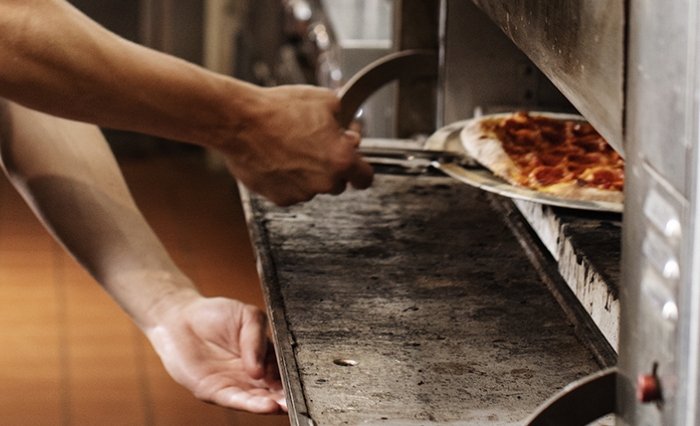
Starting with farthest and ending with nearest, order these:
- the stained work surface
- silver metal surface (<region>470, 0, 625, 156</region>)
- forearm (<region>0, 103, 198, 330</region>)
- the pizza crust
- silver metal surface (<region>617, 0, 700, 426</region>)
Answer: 1. the pizza crust
2. forearm (<region>0, 103, 198, 330</region>)
3. the stained work surface
4. silver metal surface (<region>470, 0, 625, 156</region>)
5. silver metal surface (<region>617, 0, 700, 426</region>)

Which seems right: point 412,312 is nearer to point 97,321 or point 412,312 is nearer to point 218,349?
point 218,349

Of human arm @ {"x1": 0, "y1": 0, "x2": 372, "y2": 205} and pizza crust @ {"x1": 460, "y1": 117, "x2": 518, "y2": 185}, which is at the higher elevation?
human arm @ {"x1": 0, "y1": 0, "x2": 372, "y2": 205}

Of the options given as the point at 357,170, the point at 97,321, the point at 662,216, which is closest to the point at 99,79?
the point at 357,170

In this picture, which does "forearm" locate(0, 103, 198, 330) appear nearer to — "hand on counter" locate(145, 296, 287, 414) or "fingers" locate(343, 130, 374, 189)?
"hand on counter" locate(145, 296, 287, 414)

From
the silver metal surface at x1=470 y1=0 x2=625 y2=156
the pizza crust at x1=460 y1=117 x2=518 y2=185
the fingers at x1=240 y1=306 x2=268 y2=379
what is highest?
the silver metal surface at x1=470 y1=0 x2=625 y2=156

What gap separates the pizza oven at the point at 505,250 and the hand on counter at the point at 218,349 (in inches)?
3.1

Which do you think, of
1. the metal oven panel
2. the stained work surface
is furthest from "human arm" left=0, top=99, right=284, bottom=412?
the metal oven panel

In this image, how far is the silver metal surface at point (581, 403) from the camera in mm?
591

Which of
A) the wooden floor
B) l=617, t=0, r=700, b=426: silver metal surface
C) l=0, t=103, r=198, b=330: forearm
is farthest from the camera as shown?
the wooden floor

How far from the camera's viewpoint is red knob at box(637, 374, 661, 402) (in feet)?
1.68

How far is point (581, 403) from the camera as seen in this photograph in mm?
596

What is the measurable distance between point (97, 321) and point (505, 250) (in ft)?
6.87

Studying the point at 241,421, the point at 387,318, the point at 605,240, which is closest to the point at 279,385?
the point at 387,318

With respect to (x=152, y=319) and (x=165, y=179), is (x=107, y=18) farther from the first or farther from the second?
(x=152, y=319)
